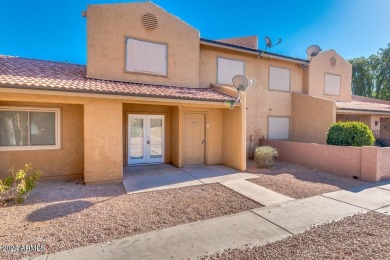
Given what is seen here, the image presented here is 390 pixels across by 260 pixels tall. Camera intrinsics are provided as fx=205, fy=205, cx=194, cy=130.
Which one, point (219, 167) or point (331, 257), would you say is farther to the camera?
point (219, 167)

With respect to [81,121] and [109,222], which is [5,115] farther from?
[109,222]

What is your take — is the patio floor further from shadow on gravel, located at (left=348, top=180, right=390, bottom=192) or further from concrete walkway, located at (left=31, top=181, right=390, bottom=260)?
shadow on gravel, located at (left=348, top=180, right=390, bottom=192)

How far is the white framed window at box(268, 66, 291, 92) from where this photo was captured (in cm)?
1373

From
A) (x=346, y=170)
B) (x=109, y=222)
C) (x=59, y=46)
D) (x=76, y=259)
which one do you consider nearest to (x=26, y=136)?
(x=109, y=222)

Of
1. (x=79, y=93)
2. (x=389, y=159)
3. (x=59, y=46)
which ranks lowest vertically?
(x=389, y=159)

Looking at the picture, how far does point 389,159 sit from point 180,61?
10.4 m

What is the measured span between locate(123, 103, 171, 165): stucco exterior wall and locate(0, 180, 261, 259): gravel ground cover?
3423 millimetres

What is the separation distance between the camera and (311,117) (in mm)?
13359

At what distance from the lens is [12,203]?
18.7 ft

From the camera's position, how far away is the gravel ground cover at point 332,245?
357 centimetres

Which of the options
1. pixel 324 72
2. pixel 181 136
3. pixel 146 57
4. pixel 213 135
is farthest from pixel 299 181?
pixel 324 72

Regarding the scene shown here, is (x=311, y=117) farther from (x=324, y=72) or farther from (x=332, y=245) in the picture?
(x=332, y=245)

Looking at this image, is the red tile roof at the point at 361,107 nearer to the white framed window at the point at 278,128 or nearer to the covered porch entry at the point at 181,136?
the white framed window at the point at 278,128

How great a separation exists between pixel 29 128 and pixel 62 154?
60.3 inches
